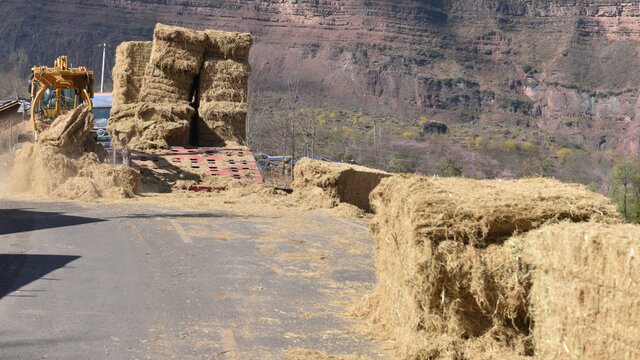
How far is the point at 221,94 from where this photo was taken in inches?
995

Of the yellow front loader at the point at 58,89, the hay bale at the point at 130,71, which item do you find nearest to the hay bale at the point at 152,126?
the hay bale at the point at 130,71

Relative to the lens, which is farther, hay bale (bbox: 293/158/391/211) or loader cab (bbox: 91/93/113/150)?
loader cab (bbox: 91/93/113/150)

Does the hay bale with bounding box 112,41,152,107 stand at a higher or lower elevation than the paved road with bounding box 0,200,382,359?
higher

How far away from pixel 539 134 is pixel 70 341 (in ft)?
303

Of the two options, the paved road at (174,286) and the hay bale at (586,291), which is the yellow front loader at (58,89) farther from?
the hay bale at (586,291)

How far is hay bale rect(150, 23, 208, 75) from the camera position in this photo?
24.7 meters

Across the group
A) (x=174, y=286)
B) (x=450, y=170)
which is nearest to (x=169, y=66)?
(x=450, y=170)

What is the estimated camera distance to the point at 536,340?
19.0 feet

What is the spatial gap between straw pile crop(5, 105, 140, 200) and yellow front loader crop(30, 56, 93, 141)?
4502 millimetres

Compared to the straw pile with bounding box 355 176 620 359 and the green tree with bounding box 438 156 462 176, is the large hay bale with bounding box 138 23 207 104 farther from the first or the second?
the straw pile with bounding box 355 176 620 359

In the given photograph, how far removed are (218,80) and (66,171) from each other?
7.35 m

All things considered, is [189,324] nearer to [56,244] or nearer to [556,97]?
[56,244]

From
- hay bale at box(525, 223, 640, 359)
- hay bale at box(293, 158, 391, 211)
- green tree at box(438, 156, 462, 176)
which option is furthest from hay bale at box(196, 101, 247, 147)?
hay bale at box(525, 223, 640, 359)

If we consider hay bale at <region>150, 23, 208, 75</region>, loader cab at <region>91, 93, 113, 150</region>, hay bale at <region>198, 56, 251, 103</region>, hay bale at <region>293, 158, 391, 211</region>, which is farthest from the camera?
loader cab at <region>91, 93, 113, 150</region>
